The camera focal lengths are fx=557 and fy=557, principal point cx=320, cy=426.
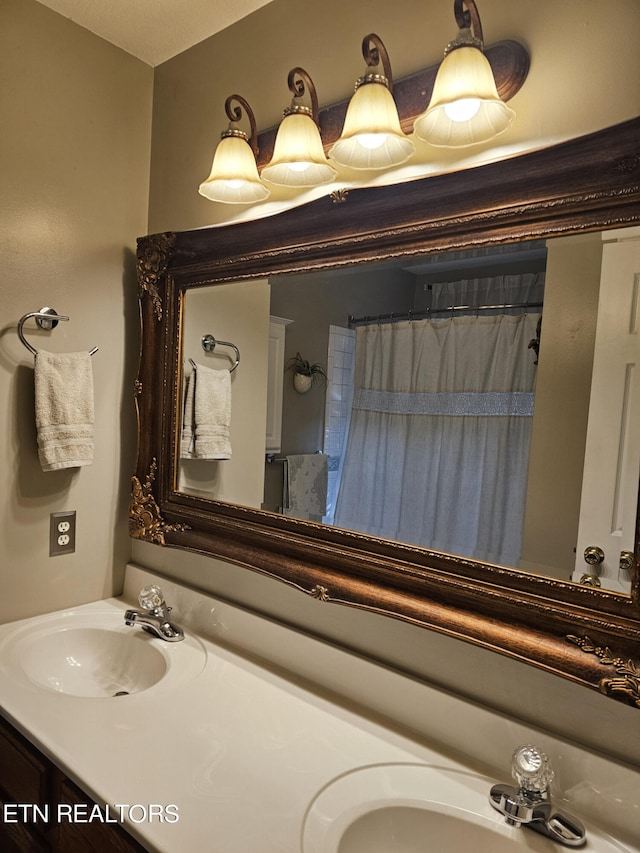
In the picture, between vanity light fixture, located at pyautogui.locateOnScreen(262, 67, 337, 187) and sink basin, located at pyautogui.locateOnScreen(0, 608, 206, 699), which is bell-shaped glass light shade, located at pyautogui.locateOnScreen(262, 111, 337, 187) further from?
sink basin, located at pyautogui.locateOnScreen(0, 608, 206, 699)

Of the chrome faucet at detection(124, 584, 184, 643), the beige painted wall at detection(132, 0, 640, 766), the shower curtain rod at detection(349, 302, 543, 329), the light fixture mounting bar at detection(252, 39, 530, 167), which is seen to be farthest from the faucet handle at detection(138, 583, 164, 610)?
the light fixture mounting bar at detection(252, 39, 530, 167)

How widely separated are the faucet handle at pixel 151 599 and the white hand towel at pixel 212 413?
0.38 meters

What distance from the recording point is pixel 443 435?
1091mm

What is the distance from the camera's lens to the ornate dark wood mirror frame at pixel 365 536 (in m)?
0.89

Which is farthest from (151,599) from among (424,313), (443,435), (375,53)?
(375,53)

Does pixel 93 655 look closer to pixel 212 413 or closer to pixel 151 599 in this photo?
pixel 151 599

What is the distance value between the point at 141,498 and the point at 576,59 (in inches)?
58.2

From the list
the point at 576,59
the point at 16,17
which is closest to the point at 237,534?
the point at 576,59

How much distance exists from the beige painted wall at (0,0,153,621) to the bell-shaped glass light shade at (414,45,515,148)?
1.01 m

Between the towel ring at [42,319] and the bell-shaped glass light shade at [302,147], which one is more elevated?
the bell-shaped glass light shade at [302,147]

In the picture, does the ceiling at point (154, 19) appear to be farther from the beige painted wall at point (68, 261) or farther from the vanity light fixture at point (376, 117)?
the vanity light fixture at point (376, 117)

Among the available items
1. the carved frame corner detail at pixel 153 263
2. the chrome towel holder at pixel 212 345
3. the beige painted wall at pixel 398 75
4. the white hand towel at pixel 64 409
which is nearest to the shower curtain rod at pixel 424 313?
the beige painted wall at pixel 398 75

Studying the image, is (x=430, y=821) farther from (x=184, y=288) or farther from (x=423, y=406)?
(x=184, y=288)

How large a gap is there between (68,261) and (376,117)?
3.15 ft
